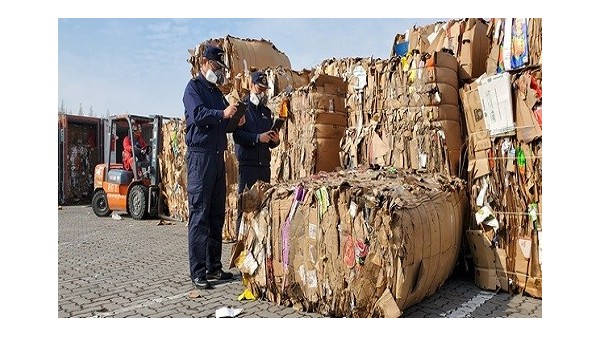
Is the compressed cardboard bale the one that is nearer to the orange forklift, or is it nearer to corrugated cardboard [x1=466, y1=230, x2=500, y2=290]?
the orange forklift

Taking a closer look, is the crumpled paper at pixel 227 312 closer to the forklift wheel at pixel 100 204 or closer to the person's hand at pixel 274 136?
the person's hand at pixel 274 136

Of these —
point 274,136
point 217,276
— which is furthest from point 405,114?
point 217,276

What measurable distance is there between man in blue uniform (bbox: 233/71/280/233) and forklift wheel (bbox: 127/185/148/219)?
17.1 feet

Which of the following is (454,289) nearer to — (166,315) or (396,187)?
(396,187)

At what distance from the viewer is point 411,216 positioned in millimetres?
3197

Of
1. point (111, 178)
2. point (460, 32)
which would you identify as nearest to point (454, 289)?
point (460, 32)

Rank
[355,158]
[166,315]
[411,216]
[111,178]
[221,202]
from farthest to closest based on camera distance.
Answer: [111,178]
[355,158]
[221,202]
[166,315]
[411,216]

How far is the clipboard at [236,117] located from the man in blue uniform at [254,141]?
1.35 ft

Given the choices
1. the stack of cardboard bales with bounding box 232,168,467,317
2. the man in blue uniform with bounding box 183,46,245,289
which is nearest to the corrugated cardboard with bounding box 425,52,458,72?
the stack of cardboard bales with bounding box 232,168,467,317

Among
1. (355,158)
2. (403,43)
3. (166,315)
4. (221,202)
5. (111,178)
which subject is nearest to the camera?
(166,315)

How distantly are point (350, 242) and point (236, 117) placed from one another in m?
1.76

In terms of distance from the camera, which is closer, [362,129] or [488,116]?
[488,116]

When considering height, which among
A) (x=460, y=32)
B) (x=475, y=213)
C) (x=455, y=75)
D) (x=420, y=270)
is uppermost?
(x=460, y=32)

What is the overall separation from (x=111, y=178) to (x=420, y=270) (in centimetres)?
887
